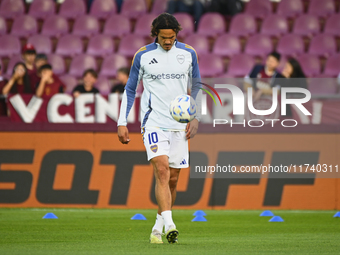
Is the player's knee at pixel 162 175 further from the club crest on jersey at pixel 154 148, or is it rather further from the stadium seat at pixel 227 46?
the stadium seat at pixel 227 46

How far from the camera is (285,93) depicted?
9773 millimetres

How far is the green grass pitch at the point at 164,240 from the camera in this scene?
16.8 feet

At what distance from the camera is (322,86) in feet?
32.0

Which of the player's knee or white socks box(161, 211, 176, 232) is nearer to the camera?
white socks box(161, 211, 176, 232)

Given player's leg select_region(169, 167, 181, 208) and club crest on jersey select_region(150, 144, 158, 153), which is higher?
club crest on jersey select_region(150, 144, 158, 153)

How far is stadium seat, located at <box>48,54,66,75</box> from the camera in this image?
1440cm

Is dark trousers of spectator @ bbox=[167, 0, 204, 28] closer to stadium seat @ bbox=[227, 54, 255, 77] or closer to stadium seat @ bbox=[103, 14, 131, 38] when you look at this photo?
stadium seat @ bbox=[103, 14, 131, 38]

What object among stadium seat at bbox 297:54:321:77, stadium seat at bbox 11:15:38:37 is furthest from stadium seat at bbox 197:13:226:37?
stadium seat at bbox 11:15:38:37

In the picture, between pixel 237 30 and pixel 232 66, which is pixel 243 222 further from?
pixel 237 30

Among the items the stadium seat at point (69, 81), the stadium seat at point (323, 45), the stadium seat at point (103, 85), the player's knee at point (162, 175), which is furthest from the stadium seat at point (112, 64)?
the player's knee at point (162, 175)

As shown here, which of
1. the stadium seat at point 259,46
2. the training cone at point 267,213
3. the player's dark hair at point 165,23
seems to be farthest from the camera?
the stadium seat at point 259,46

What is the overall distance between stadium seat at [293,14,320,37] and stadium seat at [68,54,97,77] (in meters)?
5.03

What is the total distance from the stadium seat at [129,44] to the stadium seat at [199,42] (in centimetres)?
113

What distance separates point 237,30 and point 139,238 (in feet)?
32.3
